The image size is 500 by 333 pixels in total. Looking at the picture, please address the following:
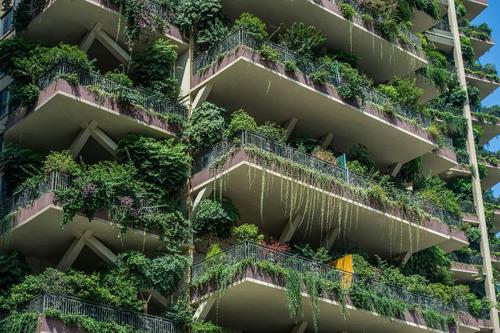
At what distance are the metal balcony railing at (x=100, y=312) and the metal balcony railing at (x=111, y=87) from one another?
25.3 feet

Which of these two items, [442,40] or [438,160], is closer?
[438,160]

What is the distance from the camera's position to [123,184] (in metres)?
28.7

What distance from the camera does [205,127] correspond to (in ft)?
103

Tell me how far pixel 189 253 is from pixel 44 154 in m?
6.57

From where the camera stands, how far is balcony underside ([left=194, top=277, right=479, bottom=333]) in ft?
93.5

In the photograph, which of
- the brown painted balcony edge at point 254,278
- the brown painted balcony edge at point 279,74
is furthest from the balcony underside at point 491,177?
the brown painted balcony edge at point 254,278

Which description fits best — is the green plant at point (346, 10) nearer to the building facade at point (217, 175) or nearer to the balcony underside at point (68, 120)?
the building facade at point (217, 175)

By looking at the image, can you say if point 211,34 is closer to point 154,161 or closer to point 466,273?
point 154,161

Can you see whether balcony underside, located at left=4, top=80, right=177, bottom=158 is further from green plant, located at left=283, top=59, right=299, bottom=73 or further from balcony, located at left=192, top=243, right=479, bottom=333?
balcony, located at left=192, top=243, right=479, bottom=333

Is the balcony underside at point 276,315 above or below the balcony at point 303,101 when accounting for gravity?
below

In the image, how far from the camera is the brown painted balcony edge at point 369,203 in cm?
2997

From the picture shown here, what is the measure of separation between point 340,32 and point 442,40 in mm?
18602

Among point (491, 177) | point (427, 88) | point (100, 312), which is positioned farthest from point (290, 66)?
point (491, 177)

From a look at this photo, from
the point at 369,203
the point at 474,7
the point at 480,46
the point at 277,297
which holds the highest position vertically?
the point at 474,7
